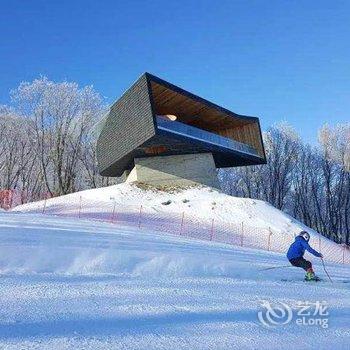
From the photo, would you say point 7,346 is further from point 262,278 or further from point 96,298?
point 262,278

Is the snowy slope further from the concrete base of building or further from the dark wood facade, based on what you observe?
the dark wood facade

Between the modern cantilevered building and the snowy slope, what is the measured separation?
2.93 meters

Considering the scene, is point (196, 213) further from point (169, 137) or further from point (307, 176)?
point (307, 176)

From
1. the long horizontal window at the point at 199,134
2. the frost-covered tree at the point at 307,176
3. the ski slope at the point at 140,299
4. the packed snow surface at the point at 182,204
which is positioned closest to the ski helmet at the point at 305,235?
the ski slope at the point at 140,299

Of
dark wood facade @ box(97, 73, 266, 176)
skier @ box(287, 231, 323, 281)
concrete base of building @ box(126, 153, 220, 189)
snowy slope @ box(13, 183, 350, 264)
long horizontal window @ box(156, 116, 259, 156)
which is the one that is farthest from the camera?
concrete base of building @ box(126, 153, 220, 189)

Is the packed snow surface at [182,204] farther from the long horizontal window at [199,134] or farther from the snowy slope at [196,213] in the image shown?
the long horizontal window at [199,134]

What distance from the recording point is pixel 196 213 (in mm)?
27797

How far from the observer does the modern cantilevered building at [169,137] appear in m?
30.3

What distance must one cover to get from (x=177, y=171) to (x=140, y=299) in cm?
2881

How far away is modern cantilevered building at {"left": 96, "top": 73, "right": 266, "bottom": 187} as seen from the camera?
30.3 meters

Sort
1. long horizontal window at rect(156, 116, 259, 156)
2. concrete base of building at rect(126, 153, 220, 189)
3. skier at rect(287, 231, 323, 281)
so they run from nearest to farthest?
skier at rect(287, 231, 323, 281)
long horizontal window at rect(156, 116, 259, 156)
concrete base of building at rect(126, 153, 220, 189)

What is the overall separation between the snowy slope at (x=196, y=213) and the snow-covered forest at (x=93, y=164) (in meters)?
12.6

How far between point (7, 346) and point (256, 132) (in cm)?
3653

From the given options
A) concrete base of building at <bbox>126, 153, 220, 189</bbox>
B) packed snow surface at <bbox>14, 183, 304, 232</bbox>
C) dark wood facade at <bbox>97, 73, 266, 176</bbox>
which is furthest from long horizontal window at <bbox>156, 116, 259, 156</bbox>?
packed snow surface at <bbox>14, 183, 304, 232</bbox>
